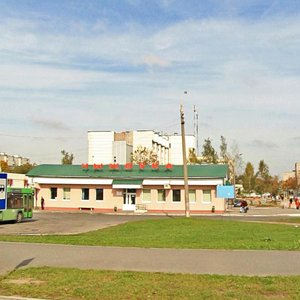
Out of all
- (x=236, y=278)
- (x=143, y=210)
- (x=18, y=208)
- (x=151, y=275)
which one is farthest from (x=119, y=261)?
(x=143, y=210)

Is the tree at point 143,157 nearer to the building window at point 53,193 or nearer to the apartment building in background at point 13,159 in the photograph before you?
the building window at point 53,193

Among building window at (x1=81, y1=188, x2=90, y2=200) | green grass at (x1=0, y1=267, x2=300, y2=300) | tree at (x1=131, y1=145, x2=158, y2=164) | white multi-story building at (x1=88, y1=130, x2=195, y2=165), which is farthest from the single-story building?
white multi-story building at (x1=88, y1=130, x2=195, y2=165)

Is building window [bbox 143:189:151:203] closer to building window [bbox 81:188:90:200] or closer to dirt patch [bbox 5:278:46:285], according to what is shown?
building window [bbox 81:188:90:200]

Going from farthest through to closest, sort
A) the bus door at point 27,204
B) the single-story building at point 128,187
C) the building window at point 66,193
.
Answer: the building window at point 66,193 < the single-story building at point 128,187 < the bus door at point 27,204

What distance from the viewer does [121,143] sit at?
11731 cm

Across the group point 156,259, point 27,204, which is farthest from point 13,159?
point 156,259

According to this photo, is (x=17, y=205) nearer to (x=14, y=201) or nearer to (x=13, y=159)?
(x=14, y=201)

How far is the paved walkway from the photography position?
12117 millimetres

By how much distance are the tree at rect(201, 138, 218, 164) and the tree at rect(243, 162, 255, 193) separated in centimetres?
2368

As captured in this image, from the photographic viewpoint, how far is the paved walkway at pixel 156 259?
1212 cm

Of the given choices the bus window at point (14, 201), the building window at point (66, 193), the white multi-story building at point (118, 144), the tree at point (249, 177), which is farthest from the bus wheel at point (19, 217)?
the white multi-story building at point (118, 144)

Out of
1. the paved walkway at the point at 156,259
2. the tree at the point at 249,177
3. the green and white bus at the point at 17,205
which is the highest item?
the tree at the point at 249,177

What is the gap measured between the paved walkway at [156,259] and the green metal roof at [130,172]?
135 ft

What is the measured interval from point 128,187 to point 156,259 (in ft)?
147
